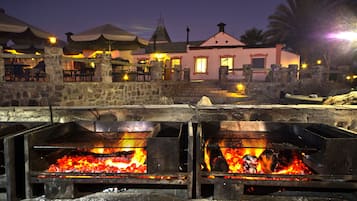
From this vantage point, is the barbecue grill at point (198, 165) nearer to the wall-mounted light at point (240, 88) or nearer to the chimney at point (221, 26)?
the wall-mounted light at point (240, 88)

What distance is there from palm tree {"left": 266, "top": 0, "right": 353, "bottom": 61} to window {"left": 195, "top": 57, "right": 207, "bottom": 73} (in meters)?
10.4

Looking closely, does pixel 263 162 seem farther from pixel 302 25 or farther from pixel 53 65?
pixel 302 25

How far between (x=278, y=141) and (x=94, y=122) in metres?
2.87

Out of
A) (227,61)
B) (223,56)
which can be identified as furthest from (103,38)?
(227,61)

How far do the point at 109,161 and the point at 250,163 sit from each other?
197cm

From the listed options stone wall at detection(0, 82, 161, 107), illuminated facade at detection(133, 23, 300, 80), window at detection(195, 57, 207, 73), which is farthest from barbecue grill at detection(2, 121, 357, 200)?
window at detection(195, 57, 207, 73)

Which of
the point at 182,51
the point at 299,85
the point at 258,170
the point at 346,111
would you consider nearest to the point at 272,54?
the point at 299,85

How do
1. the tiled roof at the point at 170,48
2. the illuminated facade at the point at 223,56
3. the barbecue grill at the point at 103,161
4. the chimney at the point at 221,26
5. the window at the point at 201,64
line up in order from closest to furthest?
the barbecue grill at the point at 103,161, the illuminated facade at the point at 223,56, the chimney at the point at 221,26, the window at the point at 201,64, the tiled roof at the point at 170,48

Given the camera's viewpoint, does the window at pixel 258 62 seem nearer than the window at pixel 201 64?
Yes

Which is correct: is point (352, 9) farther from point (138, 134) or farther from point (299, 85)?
point (138, 134)

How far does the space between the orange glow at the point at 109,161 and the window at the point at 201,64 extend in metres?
21.9

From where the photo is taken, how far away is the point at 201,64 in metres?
24.5

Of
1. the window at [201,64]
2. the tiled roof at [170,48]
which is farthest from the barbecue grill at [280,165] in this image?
the tiled roof at [170,48]

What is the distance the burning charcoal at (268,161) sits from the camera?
Answer: 297 centimetres
